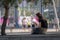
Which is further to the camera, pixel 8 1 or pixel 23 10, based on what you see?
pixel 23 10

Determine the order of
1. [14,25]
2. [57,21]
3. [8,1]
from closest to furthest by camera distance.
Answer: [8,1], [14,25], [57,21]

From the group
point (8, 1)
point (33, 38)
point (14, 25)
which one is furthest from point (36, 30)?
point (14, 25)

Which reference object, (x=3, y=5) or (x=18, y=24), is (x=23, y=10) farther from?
(x=3, y=5)

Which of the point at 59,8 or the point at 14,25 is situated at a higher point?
the point at 59,8

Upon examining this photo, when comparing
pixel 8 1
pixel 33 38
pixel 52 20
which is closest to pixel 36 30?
pixel 33 38

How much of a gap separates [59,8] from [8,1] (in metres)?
11.6

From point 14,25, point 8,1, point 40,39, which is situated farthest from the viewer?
point 14,25

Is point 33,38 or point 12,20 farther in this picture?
point 12,20

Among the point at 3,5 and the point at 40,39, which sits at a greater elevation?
the point at 3,5

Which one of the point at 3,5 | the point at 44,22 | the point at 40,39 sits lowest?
the point at 40,39

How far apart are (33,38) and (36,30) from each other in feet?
3.69

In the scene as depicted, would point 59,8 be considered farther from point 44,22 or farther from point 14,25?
point 44,22

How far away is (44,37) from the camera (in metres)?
8.27

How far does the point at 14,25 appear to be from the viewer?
59.1 ft
